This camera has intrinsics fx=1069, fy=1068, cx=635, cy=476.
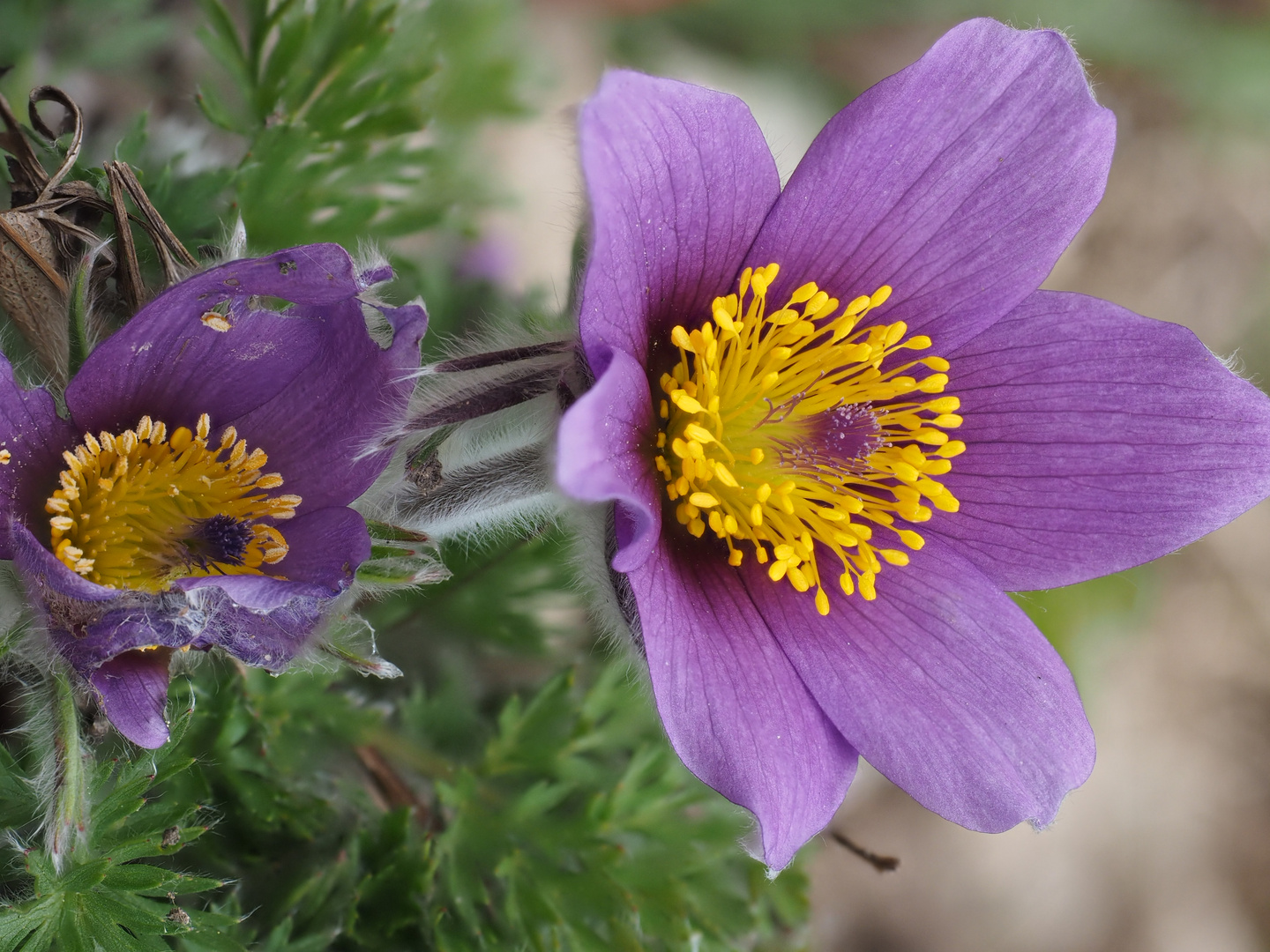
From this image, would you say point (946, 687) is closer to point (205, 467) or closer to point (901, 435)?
point (901, 435)

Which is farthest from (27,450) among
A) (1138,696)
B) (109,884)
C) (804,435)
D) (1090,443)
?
(1138,696)

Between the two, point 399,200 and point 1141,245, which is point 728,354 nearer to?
point 399,200

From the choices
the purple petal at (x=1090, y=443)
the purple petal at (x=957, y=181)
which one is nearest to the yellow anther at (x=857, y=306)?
the purple petal at (x=957, y=181)

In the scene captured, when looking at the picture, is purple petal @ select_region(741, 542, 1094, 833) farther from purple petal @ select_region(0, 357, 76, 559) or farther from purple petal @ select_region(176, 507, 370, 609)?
purple petal @ select_region(0, 357, 76, 559)

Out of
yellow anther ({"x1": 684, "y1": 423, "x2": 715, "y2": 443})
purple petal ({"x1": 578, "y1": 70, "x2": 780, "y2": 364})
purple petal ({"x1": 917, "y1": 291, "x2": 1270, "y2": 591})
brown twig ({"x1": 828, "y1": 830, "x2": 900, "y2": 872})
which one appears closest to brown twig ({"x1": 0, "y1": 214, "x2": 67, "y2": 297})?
purple petal ({"x1": 578, "y1": 70, "x2": 780, "y2": 364})

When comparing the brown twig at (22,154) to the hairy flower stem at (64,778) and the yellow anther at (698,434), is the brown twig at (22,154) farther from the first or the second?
the yellow anther at (698,434)

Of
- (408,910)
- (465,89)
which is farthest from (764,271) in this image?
(465,89)

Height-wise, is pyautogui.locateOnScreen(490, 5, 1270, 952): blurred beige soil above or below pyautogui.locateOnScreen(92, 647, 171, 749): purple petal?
below
